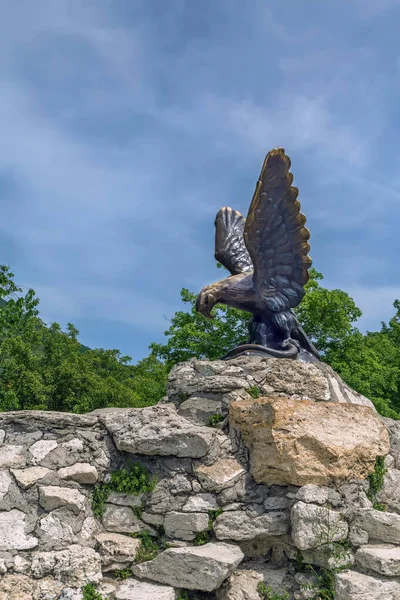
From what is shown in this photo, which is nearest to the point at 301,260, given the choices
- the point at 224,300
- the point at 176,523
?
the point at 224,300

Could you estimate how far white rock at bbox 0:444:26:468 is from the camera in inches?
162

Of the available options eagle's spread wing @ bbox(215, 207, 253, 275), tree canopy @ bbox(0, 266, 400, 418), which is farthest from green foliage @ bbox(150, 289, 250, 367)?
eagle's spread wing @ bbox(215, 207, 253, 275)

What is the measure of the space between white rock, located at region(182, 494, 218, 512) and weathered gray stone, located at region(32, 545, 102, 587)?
752 millimetres

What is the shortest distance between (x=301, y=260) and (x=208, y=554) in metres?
2.76

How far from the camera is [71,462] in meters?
4.23

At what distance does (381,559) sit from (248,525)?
3.05 feet

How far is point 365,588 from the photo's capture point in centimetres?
354

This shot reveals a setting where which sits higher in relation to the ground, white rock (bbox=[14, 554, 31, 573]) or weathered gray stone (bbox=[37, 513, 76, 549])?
weathered gray stone (bbox=[37, 513, 76, 549])

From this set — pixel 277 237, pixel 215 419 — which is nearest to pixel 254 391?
pixel 215 419

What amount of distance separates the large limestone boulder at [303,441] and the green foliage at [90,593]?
1363 millimetres

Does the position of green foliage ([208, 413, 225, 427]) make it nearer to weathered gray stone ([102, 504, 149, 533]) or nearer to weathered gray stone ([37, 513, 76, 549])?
weathered gray stone ([102, 504, 149, 533])

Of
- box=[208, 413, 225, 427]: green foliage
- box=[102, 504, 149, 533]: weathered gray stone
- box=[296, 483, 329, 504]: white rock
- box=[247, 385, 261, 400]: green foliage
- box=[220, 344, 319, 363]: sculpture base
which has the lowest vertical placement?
box=[102, 504, 149, 533]: weathered gray stone

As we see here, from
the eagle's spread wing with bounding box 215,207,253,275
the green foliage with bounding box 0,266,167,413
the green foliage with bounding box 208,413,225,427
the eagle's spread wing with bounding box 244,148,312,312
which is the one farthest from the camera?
the green foliage with bounding box 0,266,167,413

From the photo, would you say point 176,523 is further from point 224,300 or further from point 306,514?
point 224,300
